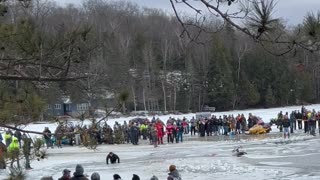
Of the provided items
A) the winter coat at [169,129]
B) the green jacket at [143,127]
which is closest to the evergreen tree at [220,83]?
the green jacket at [143,127]

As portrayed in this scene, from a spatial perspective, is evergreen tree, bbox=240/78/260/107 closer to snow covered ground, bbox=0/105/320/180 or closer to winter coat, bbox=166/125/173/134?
winter coat, bbox=166/125/173/134

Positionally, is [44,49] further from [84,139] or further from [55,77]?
[84,139]

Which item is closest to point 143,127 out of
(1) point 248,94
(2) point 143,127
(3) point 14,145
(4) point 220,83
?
(2) point 143,127

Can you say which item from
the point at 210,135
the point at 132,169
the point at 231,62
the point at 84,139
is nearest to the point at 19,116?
the point at 84,139

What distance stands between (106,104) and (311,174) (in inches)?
480

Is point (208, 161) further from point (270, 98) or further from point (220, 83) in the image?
point (270, 98)

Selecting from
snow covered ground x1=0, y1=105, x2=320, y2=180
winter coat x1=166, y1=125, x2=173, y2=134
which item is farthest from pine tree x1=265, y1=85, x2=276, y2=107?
snow covered ground x1=0, y1=105, x2=320, y2=180

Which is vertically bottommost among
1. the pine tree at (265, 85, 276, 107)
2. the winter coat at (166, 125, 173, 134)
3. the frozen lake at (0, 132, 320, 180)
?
the frozen lake at (0, 132, 320, 180)

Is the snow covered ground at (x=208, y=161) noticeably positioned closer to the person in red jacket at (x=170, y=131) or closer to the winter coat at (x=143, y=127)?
the person in red jacket at (x=170, y=131)

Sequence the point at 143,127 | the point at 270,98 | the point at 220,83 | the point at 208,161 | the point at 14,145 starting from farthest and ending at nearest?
the point at 270,98
the point at 220,83
the point at 143,127
the point at 208,161
the point at 14,145

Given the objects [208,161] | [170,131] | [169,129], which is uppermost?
[169,129]

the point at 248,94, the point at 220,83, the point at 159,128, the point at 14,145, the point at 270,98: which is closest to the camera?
the point at 14,145

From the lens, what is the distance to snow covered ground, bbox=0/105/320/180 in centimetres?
1783

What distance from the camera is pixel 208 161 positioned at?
21234 millimetres
